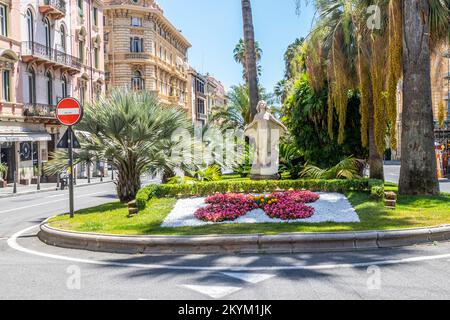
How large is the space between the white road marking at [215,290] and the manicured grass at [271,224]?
2.65 meters

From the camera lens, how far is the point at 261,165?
1398cm

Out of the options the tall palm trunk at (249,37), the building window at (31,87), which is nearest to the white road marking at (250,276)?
the tall palm trunk at (249,37)

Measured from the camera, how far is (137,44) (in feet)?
196

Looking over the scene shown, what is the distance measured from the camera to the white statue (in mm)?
13930

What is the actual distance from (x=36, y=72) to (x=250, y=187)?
26.7m

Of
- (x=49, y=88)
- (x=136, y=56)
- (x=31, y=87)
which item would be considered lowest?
(x=31, y=87)

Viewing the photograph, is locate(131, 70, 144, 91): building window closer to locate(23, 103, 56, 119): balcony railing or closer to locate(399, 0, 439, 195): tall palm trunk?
locate(23, 103, 56, 119): balcony railing

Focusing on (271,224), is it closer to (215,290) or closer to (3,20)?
(215,290)

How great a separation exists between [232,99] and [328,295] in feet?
89.7

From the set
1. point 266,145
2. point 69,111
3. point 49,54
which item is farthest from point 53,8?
point 69,111
